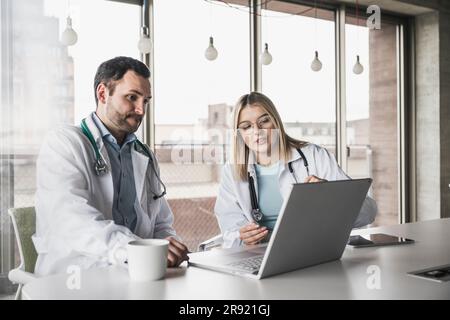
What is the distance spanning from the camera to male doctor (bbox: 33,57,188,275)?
1.42 meters

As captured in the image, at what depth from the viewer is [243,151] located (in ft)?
7.44

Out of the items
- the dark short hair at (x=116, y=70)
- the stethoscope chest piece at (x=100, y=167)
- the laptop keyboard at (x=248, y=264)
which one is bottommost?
the laptop keyboard at (x=248, y=264)

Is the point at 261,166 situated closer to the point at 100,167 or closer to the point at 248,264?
the point at 100,167

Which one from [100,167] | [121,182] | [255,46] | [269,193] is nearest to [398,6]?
[255,46]

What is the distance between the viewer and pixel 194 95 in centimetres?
376

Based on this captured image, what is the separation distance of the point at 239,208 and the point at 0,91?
6.28ft

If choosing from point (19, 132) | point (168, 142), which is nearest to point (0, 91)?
point (19, 132)

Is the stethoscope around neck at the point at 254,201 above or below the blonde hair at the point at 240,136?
below

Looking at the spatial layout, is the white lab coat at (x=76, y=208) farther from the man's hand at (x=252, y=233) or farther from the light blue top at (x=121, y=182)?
the man's hand at (x=252, y=233)

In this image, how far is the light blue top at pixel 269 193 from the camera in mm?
2133

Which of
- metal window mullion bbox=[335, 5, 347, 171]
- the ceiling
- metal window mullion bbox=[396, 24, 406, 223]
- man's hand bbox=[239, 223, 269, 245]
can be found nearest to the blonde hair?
man's hand bbox=[239, 223, 269, 245]

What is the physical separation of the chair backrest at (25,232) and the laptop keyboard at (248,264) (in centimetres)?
80

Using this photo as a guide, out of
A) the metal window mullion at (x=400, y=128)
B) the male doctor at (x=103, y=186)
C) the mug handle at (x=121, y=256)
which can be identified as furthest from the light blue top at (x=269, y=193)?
the metal window mullion at (x=400, y=128)

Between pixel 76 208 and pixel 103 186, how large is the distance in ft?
0.76
